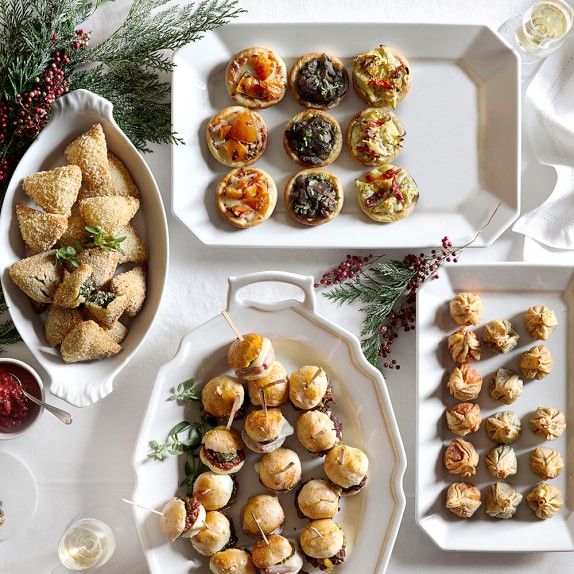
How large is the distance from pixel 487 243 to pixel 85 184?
1228 millimetres

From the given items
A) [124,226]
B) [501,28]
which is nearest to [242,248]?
[124,226]

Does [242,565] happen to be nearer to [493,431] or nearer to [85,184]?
[493,431]

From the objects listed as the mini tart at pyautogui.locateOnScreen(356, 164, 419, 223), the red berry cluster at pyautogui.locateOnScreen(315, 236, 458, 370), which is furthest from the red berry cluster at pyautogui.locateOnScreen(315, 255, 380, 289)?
the mini tart at pyautogui.locateOnScreen(356, 164, 419, 223)

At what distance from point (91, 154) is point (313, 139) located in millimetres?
664

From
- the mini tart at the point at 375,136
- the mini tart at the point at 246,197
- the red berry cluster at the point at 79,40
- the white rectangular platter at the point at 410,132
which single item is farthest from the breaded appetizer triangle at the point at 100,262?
the mini tart at the point at 375,136

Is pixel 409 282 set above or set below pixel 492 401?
above

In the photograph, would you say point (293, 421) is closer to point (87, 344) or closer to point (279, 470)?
point (279, 470)

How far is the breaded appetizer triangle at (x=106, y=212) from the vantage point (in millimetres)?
2232

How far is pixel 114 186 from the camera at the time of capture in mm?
2289

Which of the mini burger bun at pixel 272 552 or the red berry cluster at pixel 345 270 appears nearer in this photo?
the mini burger bun at pixel 272 552

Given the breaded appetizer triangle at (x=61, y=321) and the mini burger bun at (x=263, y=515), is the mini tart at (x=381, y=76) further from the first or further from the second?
the mini burger bun at (x=263, y=515)

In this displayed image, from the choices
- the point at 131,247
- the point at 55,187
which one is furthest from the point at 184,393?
the point at 55,187

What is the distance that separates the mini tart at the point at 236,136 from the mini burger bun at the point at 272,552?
1.13 meters

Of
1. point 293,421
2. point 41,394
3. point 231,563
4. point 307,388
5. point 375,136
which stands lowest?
point 231,563
